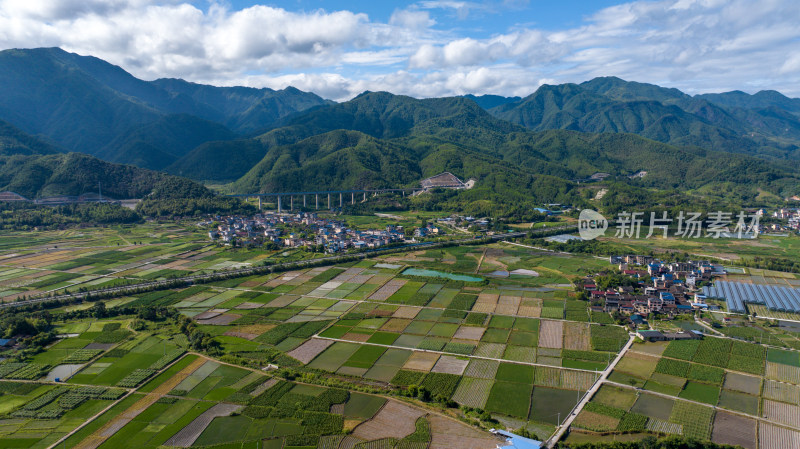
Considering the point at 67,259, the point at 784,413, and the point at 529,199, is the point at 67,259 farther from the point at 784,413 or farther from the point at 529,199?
the point at 529,199

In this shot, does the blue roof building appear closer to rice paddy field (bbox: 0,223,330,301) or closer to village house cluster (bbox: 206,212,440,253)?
rice paddy field (bbox: 0,223,330,301)

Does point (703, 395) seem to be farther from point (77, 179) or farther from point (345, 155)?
point (345, 155)

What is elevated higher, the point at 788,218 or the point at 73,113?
the point at 73,113

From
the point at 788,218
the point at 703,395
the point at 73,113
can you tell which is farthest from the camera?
the point at 73,113

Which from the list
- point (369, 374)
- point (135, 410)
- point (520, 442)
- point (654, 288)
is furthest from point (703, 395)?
point (135, 410)

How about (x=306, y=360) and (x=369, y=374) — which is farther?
Answer: (x=306, y=360)

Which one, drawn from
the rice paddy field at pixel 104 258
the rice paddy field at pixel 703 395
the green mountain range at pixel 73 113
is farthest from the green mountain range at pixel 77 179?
the rice paddy field at pixel 703 395

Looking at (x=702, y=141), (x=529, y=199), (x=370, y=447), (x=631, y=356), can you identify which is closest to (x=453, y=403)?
(x=370, y=447)
